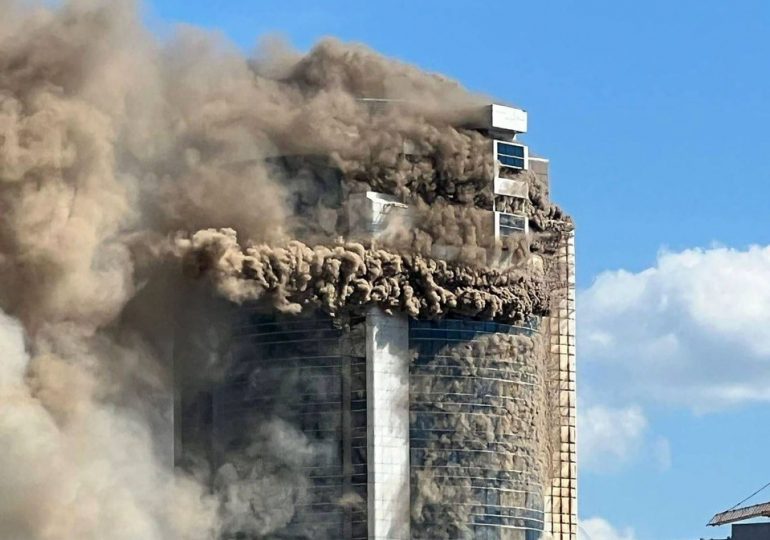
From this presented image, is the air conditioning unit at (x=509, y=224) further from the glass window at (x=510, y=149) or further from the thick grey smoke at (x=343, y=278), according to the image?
the glass window at (x=510, y=149)

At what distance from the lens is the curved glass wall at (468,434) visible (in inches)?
6329

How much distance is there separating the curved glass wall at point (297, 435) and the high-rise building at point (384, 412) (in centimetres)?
7

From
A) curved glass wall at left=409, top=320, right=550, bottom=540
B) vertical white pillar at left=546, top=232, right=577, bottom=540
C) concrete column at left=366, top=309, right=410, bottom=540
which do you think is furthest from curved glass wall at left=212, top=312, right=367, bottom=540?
vertical white pillar at left=546, top=232, right=577, bottom=540

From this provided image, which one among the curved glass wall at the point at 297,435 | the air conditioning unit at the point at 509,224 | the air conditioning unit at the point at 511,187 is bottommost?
the curved glass wall at the point at 297,435

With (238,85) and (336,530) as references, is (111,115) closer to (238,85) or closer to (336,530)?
(238,85)

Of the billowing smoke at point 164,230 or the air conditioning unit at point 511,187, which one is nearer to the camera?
the billowing smoke at point 164,230

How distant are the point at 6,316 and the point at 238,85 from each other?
27.0 metres

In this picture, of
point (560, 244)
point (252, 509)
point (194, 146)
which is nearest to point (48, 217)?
point (194, 146)

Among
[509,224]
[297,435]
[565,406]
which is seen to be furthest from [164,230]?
[565,406]

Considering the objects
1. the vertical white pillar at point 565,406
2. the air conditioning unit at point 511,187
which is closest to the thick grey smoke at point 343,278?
the air conditioning unit at point 511,187

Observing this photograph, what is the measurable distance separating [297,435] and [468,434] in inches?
474

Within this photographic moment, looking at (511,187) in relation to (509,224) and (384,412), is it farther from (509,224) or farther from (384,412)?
(384,412)

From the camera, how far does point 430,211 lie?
161750 millimetres

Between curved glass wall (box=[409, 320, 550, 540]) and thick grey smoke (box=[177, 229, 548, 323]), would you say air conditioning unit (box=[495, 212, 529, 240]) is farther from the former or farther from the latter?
curved glass wall (box=[409, 320, 550, 540])
